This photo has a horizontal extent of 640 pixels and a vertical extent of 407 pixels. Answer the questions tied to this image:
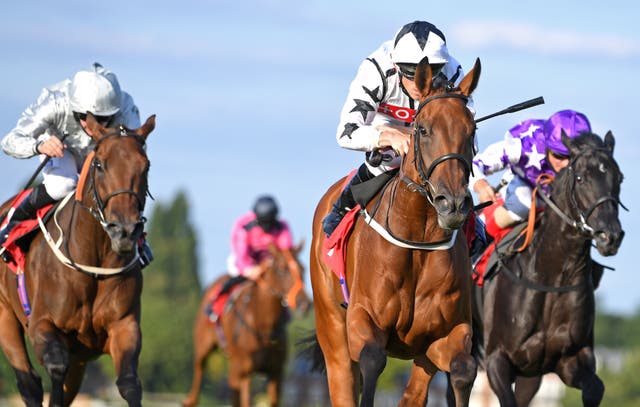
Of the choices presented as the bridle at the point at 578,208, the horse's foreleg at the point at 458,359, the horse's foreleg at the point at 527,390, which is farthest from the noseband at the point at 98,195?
the horse's foreleg at the point at 527,390

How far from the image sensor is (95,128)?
9406 millimetres

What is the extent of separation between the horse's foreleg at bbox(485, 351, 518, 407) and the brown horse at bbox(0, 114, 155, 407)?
277cm

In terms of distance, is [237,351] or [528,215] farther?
[237,351]

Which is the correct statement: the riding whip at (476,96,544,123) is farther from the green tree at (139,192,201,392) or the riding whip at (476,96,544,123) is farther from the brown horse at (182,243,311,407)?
the green tree at (139,192,201,392)

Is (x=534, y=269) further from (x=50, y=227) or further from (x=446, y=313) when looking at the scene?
(x=50, y=227)

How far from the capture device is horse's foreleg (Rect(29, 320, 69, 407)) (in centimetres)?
934

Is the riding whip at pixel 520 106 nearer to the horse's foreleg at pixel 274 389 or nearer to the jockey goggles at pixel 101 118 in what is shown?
the jockey goggles at pixel 101 118

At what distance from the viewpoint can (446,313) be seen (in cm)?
788

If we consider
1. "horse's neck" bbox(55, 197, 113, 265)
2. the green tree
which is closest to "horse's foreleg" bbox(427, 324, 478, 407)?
"horse's neck" bbox(55, 197, 113, 265)

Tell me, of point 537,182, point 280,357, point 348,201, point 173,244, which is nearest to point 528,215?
point 537,182

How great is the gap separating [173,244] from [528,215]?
98.1 metres

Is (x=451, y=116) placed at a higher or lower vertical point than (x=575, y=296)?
higher

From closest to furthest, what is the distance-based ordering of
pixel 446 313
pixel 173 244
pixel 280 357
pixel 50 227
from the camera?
1. pixel 446 313
2. pixel 50 227
3. pixel 280 357
4. pixel 173 244

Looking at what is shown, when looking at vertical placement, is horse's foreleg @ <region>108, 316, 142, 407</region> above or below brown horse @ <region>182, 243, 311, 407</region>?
above
